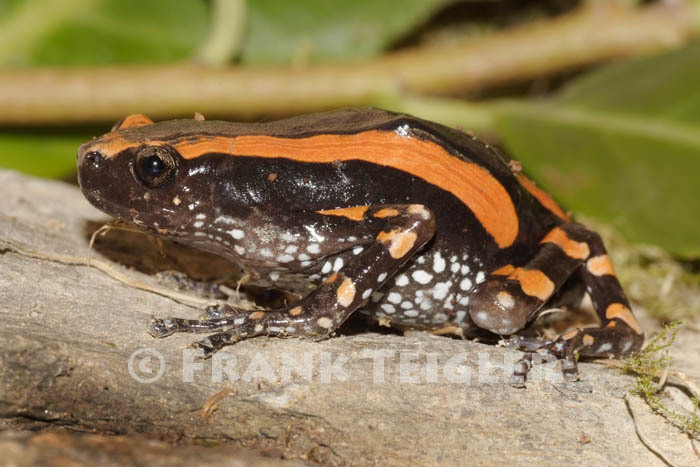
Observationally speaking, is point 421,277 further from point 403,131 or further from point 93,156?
point 93,156

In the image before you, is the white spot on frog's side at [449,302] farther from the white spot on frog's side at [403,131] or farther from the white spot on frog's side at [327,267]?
the white spot on frog's side at [403,131]

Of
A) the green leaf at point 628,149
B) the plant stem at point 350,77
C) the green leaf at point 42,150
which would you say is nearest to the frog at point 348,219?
the green leaf at point 628,149

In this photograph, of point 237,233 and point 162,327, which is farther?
point 237,233

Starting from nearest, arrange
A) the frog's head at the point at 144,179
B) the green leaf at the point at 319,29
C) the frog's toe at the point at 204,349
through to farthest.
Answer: the frog's toe at the point at 204,349 → the frog's head at the point at 144,179 → the green leaf at the point at 319,29

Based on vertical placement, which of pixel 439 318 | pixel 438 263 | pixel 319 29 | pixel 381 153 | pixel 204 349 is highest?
pixel 319 29

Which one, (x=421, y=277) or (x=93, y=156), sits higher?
(x=93, y=156)

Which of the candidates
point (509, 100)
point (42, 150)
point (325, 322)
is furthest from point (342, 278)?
point (42, 150)
